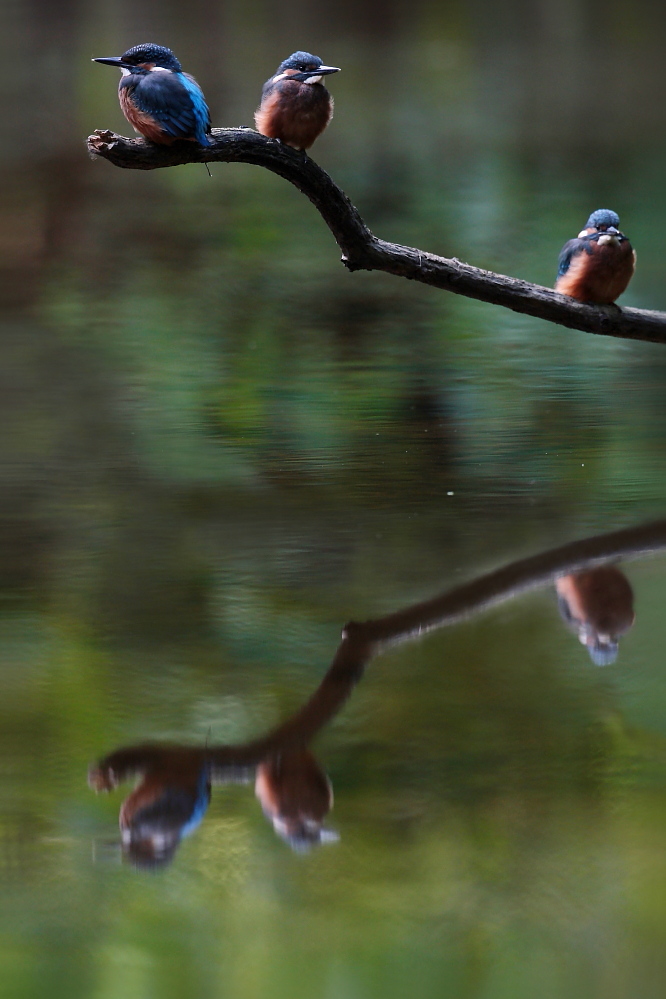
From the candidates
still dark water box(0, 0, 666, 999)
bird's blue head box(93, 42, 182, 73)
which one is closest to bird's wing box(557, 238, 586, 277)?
still dark water box(0, 0, 666, 999)

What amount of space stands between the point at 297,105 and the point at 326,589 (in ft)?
3.57

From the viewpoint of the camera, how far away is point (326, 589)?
2334mm

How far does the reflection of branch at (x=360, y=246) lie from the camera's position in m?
2.40

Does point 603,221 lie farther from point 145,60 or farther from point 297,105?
point 145,60

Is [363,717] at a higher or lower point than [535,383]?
higher

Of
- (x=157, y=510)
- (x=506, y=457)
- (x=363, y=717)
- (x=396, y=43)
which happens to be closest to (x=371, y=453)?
(x=506, y=457)

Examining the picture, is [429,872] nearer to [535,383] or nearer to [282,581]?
[282,581]

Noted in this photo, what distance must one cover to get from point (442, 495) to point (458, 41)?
5.15 meters

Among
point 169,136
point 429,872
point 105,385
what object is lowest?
point 105,385

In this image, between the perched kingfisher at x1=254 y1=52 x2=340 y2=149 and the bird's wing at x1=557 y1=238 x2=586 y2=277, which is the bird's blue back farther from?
the bird's wing at x1=557 y1=238 x2=586 y2=277

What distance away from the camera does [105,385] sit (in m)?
4.05

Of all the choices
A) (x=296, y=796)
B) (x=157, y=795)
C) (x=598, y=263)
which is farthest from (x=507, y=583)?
(x=598, y=263)

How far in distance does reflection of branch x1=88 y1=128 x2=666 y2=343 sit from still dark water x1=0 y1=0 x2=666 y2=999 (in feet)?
1.27

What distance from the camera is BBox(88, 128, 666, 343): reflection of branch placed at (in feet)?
7.89
